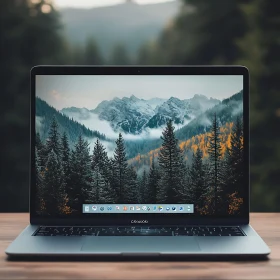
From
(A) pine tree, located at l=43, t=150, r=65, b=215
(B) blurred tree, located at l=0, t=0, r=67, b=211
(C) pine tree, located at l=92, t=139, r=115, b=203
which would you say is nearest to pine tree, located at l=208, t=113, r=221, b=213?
(C) pine tree, located at l=92, t=139, r=115, b=203

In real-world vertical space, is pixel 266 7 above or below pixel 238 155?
above

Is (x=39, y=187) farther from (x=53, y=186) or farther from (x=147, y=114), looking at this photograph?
(x=147, y=114)

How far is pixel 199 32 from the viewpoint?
352 centimetres

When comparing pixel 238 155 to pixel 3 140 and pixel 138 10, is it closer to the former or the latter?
pixel 138 10

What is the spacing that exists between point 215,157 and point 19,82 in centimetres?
277

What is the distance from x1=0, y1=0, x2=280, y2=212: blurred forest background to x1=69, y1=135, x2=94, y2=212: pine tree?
2.22 meters

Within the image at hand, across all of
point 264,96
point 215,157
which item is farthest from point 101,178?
point 264,96

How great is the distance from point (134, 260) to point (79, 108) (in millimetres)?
364

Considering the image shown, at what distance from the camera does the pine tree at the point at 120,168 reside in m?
1.07

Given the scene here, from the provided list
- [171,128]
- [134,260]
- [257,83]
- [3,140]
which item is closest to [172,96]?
[171,128]

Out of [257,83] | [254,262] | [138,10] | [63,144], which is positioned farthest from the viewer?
[257,83]

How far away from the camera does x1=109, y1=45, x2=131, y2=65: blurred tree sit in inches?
127

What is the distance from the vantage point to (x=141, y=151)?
107cm

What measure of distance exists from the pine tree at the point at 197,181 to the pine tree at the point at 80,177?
0.22m
